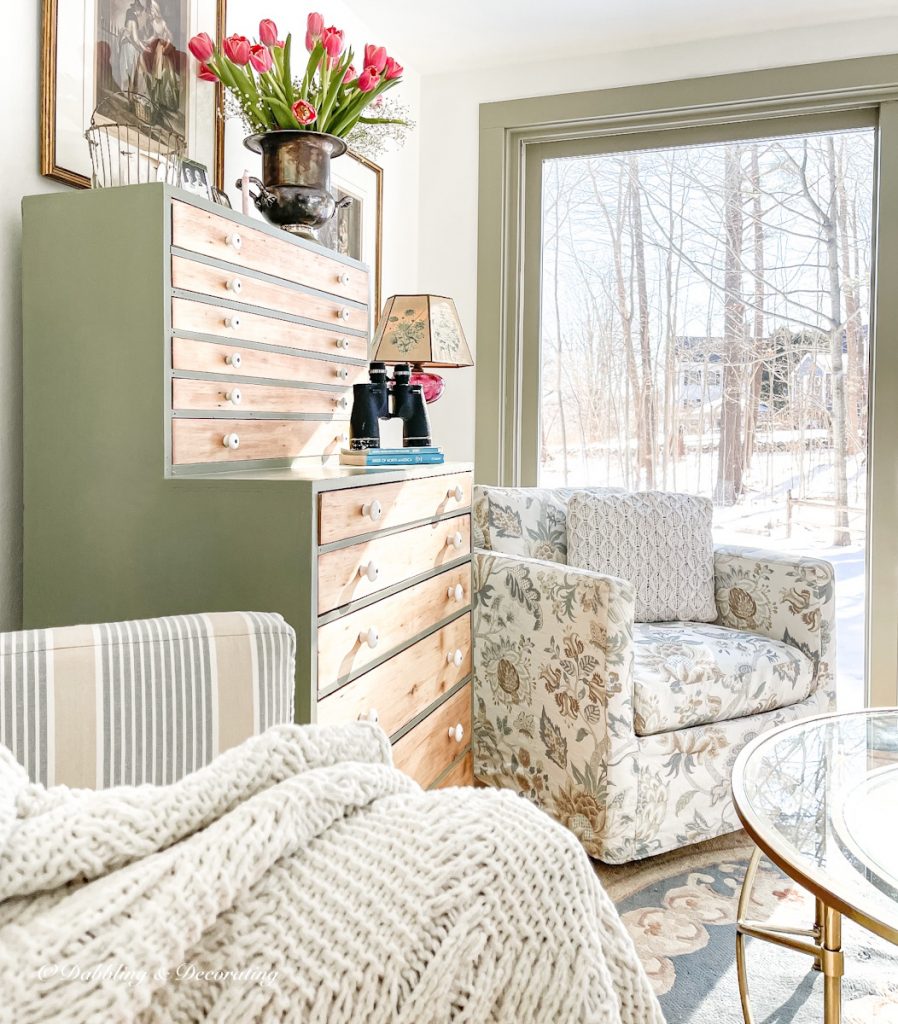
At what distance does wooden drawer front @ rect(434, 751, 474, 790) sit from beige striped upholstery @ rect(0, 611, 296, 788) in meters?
0.97

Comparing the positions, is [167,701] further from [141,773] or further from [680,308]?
[680,308]

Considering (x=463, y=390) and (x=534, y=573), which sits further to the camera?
(x=463, y=390)

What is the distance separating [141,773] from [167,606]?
0.46m

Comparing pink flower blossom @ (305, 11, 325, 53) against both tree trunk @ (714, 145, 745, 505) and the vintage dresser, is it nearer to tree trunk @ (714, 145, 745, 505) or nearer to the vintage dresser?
the vintage dresser

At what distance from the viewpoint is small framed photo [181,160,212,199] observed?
5.50 feet

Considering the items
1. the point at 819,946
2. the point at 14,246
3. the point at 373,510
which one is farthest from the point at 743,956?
the point at 14,246

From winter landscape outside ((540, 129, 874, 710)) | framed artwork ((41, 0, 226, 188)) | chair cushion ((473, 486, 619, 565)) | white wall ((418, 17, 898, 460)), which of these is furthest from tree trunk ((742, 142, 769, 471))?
framed artwork ((41, 0, 226, 188))

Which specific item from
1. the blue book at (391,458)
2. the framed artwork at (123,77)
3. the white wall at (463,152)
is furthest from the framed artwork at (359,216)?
the blue book at (391,458)

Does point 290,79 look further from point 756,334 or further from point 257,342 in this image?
point 756,334

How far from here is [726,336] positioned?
305 cm

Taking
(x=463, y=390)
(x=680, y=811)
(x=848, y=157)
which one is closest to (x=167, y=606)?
(x=680, y=811)

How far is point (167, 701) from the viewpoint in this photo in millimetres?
1081

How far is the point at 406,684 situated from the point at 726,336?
1956 millimetres

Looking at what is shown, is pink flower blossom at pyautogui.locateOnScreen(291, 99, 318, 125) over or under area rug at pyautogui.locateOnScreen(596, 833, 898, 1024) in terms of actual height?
over
